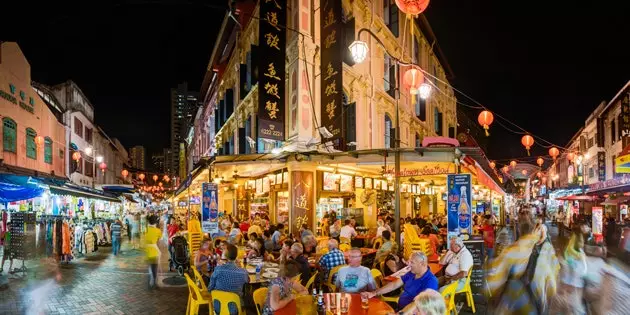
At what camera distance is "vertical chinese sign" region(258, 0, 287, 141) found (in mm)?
15875

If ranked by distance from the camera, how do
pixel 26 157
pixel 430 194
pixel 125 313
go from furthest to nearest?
pixel 430 194, pixel 26 157, pixel 125 313

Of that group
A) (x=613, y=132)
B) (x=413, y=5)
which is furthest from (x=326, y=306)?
(x=613, y=132)

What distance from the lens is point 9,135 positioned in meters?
21.2

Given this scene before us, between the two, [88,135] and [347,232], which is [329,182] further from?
[88,135]

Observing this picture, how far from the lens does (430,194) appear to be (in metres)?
27.7

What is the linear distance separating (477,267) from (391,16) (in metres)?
17.8

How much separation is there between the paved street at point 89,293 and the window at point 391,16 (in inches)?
690

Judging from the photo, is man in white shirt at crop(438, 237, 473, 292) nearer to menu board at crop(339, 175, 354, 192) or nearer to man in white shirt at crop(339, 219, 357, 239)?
man in white shirt at crop(339, 219, 357, 239)

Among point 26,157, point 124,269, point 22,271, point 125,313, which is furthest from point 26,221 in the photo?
point 26,157

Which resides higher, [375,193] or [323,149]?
[323,149]

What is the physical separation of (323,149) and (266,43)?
15.0 feet

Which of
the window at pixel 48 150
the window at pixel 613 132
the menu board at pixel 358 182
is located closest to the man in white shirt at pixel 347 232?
the menu board at pixel 358 182

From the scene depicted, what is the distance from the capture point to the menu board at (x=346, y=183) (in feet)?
57.9

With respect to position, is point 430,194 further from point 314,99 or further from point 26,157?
point 26,157
